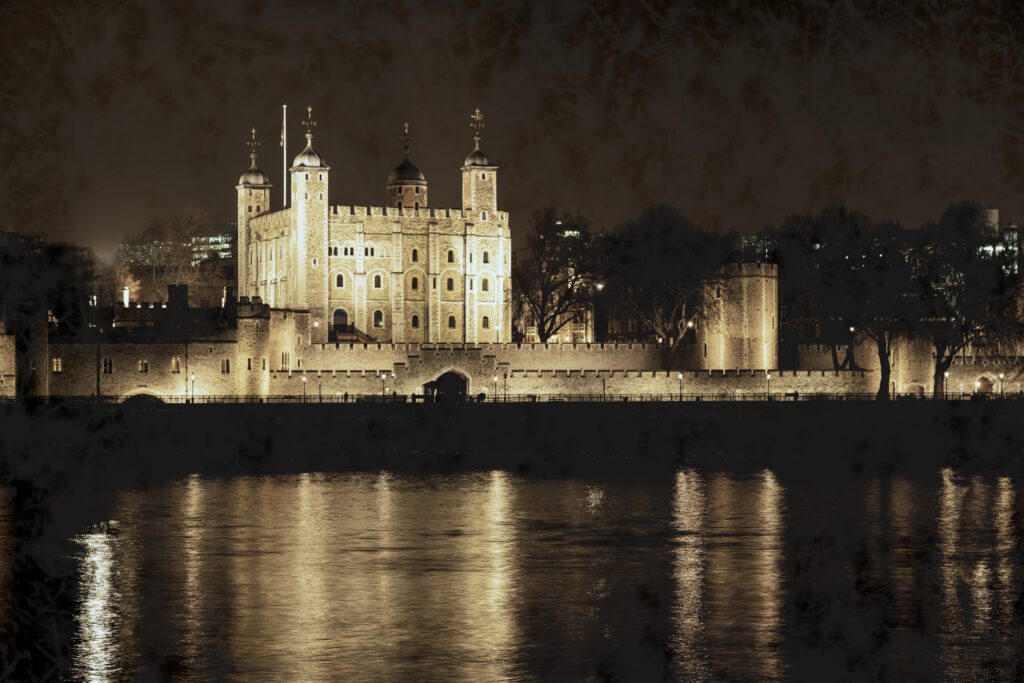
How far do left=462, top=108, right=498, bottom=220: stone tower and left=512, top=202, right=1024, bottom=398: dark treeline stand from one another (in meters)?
3.07

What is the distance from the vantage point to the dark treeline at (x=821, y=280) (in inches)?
2729

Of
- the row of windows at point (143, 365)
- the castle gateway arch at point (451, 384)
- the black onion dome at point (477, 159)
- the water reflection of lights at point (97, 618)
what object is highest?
the black onion dome at point (477, 159)

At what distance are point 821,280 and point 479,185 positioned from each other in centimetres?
2312

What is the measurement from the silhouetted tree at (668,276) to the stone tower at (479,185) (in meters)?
13.6

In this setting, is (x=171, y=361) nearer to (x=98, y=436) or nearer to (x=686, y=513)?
(x=98, y=436)

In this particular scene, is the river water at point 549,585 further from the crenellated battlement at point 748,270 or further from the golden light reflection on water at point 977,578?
the crenellated battlement at point 748,270

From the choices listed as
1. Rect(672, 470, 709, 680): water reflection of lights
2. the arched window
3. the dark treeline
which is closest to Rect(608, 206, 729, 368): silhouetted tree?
the dark treeline

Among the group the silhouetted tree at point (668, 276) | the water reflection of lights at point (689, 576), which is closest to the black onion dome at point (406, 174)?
the silhouetted tree at point (668, 276)

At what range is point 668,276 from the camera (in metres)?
74.8

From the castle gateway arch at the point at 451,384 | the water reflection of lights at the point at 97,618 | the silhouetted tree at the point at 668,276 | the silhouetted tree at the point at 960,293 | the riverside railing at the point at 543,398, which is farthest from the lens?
the silhouetted tree at the point at 668,276

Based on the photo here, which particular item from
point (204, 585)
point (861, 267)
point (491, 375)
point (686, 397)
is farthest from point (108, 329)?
point (204, 585)

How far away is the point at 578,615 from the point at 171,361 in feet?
137

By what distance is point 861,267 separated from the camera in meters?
71.6

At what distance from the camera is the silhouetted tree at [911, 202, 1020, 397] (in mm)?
68562
